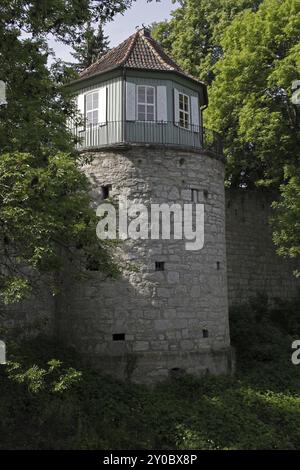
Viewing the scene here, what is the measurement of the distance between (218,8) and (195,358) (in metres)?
18.7

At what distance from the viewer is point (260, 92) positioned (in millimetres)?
18891

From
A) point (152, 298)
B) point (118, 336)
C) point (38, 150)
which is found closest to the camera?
point (38, 150)

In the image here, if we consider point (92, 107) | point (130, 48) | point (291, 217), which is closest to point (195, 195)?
point (92, 107)

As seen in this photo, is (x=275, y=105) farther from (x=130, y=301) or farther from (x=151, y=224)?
(x=130, y=301)

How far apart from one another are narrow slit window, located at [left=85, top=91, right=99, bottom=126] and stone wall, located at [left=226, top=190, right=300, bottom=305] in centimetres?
685

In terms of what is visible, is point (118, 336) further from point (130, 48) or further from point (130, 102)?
point (130, 48)

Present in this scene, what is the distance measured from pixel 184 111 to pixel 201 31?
12.1 m

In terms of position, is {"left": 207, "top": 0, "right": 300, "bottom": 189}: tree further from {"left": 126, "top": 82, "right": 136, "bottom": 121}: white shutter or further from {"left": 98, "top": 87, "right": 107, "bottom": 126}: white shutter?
{"left": 98, "top": 87, "right": 107, "bottom": 126}: white shutter

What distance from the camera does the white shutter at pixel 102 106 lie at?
1460 centimetres

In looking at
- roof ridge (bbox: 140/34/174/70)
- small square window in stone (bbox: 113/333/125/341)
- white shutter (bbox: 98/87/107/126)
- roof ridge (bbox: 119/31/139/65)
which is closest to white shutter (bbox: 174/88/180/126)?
roof ridge (bbox: 140/34/174/70)

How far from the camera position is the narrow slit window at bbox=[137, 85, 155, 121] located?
567 inches

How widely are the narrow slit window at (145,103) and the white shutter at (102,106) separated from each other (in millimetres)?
1007

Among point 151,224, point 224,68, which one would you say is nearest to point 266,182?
point 224,68

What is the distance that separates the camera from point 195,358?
13.5m
